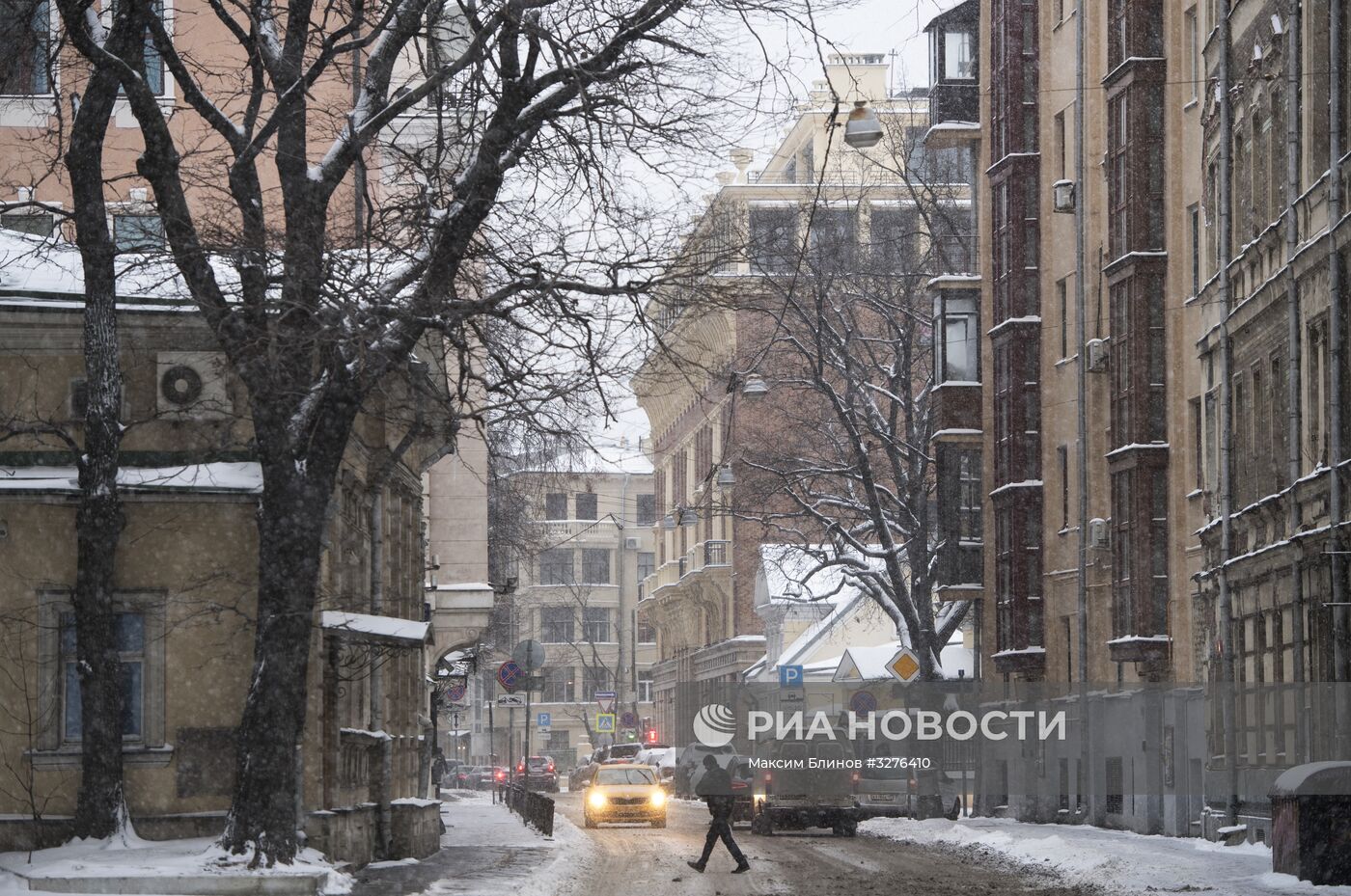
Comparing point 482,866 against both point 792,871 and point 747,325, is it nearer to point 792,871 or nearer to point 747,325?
point 792,871

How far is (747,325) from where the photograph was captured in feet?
251

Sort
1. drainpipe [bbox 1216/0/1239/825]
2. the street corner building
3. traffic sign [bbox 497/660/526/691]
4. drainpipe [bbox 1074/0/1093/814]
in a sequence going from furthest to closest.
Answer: drainpipe [bbox 1074/0/1093/814], traffic sign [bbox 497/660/526/691], drainpipe [bbox 1216/0/1239/825], the street corner building

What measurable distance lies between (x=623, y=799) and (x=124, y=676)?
2479 centimetres

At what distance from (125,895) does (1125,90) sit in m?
24.7

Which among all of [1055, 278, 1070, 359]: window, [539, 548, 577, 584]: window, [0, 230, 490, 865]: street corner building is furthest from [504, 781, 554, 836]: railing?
[539, 548, 577, 584]: window

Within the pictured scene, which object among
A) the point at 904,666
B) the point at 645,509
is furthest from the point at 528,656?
the point at 645,509

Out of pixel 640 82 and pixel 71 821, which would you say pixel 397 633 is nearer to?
pixel 71 821

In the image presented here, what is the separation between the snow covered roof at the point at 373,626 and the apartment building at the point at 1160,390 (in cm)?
1087

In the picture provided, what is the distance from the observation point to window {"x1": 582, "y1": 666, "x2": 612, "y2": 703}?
116750 mm

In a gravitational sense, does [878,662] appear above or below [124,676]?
below

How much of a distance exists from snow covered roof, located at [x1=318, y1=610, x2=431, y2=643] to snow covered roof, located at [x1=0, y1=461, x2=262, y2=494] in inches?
78.5

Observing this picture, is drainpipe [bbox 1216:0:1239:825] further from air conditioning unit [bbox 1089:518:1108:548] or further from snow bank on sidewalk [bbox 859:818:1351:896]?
air conditioning unit [bbox 1089:518:1108:548]

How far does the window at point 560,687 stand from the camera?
12244 cm

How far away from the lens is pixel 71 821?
2155 cm
